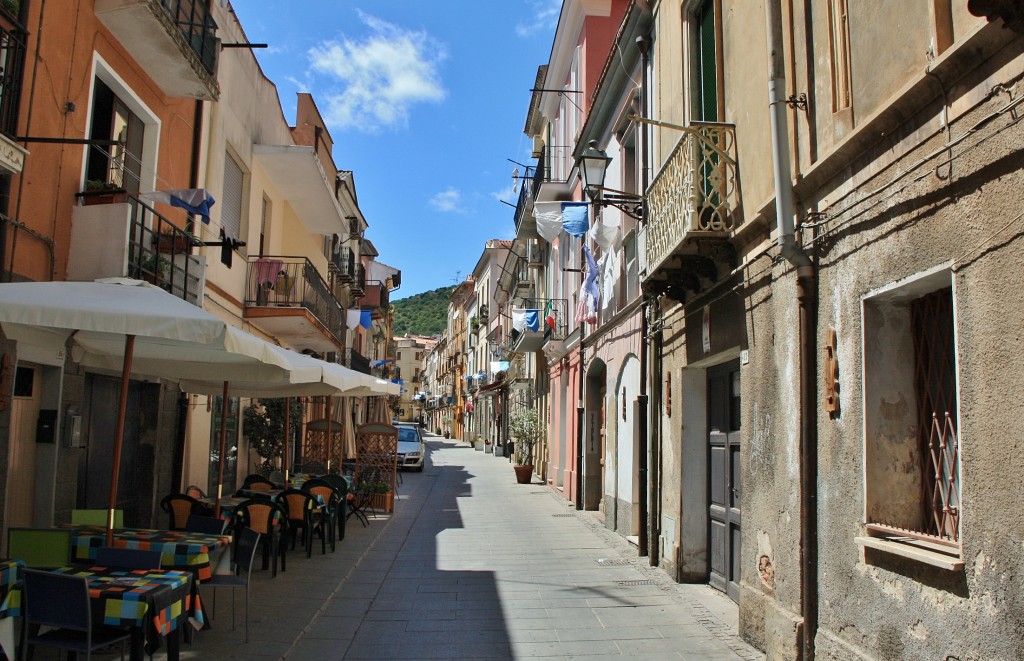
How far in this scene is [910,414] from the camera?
4844mm

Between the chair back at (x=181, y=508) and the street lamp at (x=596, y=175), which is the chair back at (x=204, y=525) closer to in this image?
the chair back at (x=181, y=508)

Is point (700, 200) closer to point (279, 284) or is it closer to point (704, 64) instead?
point (704, 64)

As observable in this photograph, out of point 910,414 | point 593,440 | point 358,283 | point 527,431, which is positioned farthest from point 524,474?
point 910,414

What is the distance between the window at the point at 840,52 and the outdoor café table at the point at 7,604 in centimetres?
616

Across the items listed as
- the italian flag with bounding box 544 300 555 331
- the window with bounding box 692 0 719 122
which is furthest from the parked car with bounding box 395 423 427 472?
the window with bounding box 692 0 719 122

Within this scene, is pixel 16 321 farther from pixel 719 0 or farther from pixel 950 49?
pixel 719 0

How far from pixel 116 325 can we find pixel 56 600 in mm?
1803

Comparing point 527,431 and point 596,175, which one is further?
point 527,431

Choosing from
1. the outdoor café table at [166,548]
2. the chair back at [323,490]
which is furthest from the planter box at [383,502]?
the outdoor café table at [166,548]

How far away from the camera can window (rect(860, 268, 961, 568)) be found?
4.54m

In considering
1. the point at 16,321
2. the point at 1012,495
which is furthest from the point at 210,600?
the point at 1012,495

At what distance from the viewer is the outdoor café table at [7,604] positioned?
4484mm

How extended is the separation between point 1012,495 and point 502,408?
3941 cm

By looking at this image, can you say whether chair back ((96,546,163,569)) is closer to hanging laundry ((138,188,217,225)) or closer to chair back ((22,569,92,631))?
chair back ((22,569,92,631))
